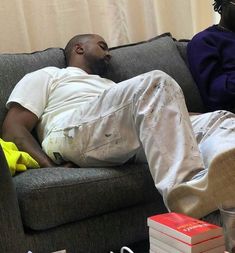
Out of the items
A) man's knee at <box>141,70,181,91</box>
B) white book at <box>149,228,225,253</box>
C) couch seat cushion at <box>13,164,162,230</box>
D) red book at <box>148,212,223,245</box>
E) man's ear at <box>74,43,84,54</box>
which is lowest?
couch seat cushion at <box>13,164,162,230</box>

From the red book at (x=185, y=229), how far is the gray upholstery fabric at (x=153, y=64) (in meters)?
1.27

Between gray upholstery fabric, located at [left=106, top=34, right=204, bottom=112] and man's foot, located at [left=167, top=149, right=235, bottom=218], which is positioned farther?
gray upholstery fabric, located at [left=106, top=34, right=204, bottom=112]

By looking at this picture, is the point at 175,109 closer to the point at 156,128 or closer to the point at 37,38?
the point at 156,128

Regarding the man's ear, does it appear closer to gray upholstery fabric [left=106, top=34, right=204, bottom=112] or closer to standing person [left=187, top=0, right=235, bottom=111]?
gray upholstery fabric [left=106, top=34, right=204, bottom=112]

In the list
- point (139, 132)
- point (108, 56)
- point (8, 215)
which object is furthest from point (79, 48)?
point (8, 215)

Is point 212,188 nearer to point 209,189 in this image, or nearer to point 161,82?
point 209,189

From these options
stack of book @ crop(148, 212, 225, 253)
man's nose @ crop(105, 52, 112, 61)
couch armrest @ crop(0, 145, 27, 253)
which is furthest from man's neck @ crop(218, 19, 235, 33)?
stack of book @ crop(148, 212, 225, 253)

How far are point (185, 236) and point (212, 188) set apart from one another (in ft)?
0.92

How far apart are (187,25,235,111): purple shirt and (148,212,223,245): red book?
46.6 inches

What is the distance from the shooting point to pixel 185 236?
2.74 feet

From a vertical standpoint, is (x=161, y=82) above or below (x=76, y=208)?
above

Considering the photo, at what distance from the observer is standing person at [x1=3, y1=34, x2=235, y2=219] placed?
1.20m

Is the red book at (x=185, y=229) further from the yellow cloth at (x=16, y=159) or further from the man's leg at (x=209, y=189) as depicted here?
the yellow cloth at (x=16, y=159)

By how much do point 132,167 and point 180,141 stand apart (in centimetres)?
34
